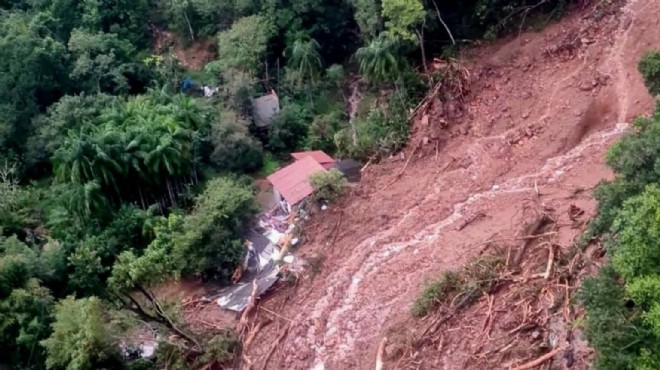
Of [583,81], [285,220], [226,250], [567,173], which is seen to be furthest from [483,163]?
[226,250]

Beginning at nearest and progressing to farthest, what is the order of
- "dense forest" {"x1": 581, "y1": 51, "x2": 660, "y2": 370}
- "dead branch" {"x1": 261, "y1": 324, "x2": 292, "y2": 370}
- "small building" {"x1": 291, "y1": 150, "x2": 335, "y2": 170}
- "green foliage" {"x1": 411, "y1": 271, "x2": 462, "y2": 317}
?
"dense forest" {"x1": 581, "y1": 51, "x2": 660, "y2": 370}, "green foliage" {"x1": 411, "y1": 271, "x2": 462, "y2": 317}, "dead branch" {"x1": 261, "y1": 324, "x2": 292, "y2": 370}, "small building" {"x1": 291, "y1": 150, "x2": 335, "y2": 170}

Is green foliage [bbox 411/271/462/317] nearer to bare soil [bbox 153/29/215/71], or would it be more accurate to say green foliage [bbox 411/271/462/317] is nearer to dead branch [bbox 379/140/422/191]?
dead branch [bbox 379/140/422/191]

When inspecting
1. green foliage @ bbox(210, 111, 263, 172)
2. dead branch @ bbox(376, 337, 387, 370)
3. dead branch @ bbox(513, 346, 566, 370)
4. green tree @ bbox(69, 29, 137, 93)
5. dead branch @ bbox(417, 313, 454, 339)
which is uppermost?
green tree @ bbox(69, 29, 137, 93)

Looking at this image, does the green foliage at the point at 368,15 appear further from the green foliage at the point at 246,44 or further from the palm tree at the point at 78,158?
the palm tree at the point at 78,158

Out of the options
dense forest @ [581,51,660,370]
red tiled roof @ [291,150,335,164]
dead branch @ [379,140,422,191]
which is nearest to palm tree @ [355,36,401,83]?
dead branch @ [379,140,422,191]

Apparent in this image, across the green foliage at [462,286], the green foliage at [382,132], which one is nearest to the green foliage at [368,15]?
the green foliage at [382,132]

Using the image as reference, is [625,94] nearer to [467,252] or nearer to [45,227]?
[467,252]

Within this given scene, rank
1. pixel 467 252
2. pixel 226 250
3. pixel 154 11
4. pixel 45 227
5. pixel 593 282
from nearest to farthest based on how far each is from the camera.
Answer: pixel 593 282 → pixel 467 252 → pixel 226 250 → pixel 45 227 → pixel 154 11
